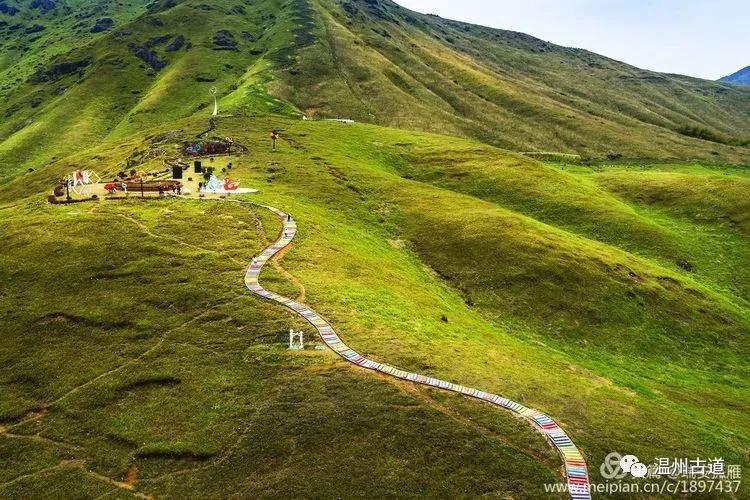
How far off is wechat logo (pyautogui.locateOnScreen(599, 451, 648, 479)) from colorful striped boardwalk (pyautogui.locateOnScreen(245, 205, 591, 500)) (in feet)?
4.23

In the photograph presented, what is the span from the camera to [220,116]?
154375mm

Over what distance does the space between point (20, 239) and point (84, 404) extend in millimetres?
34601

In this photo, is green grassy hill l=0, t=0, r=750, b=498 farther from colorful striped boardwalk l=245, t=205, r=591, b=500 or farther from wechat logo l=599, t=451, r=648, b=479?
colorful striped boardwalk l=245, t=205, r=591, b=500

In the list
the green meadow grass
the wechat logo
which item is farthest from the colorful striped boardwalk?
the wechat logo

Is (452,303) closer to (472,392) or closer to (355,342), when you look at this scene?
(355,342)

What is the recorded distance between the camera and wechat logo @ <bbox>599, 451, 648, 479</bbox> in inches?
1078

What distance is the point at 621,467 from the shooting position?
27859 millimetres

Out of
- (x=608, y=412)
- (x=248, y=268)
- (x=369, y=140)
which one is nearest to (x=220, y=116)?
(x=369, y=140)

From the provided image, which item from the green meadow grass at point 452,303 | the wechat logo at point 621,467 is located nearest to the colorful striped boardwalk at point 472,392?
the green meadow grass at point 452,303

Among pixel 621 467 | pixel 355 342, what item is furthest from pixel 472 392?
pixel 355 342

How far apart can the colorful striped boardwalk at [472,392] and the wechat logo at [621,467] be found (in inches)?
50.7

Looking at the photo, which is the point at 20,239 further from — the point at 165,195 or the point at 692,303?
the point at 692,303

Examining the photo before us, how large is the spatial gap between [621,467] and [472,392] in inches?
371

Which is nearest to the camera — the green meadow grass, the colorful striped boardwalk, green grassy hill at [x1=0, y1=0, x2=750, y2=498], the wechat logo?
the colorful striped boardwalk
